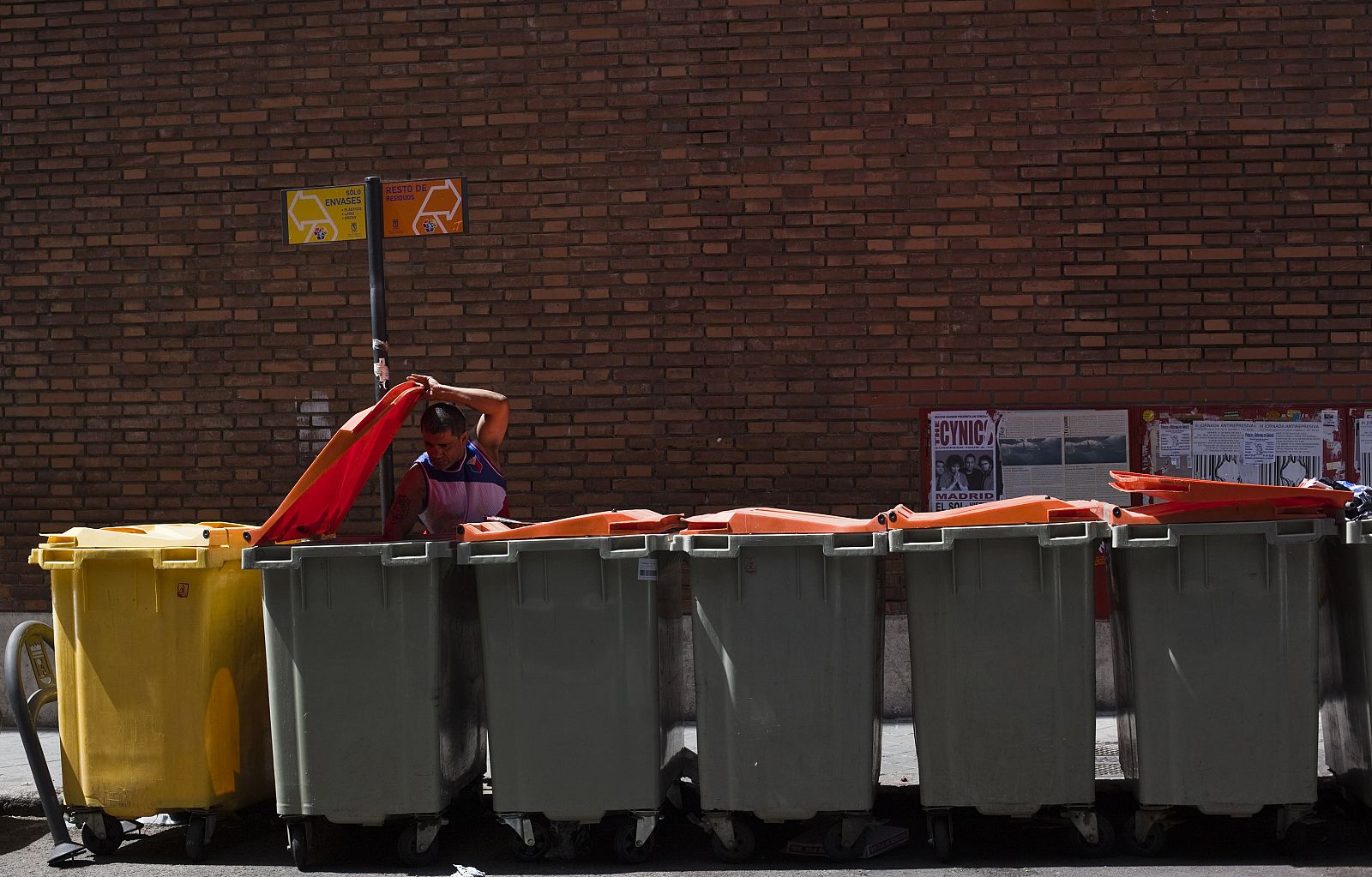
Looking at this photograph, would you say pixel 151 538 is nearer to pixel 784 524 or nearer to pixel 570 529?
pixel 570 529

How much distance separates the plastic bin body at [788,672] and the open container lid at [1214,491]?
0.98 m

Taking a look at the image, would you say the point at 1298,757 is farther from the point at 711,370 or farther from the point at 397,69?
the point at 397,69

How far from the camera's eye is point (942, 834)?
4.71 meters

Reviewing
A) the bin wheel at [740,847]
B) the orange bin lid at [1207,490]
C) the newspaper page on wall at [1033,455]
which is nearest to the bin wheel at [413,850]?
the bin wheel at [740,847]

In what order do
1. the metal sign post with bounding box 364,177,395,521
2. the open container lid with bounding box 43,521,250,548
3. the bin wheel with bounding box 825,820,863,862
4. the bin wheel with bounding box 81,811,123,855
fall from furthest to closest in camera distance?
the metal sign post with bounding box 364,177,395,521
the bin wheel with bounding box 81,811,123,855
the open container lid with bounding box 43,521,250,548
the bin wheel with bounding box 825,820,863,862

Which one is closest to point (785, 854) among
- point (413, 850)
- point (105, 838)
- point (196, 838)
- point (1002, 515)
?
point (413, 850)

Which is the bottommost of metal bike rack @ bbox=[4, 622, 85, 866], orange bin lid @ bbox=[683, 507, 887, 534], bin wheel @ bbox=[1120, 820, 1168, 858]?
bin wheel @ bbox=[1120, 820, 1168, 858]

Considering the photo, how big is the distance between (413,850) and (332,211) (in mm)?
3344

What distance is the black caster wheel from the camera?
15.8 ft

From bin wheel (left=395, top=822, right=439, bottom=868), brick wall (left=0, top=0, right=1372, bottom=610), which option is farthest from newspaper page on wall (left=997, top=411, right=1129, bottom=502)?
bin wheel (left=395, top=822, right=439, bottom=868)

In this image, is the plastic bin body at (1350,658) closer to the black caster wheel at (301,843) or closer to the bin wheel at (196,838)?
the black caster wheel at (301,843)

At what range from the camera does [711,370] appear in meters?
7.56

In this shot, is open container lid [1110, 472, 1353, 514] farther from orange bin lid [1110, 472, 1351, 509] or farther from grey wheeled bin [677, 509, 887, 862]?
grey wheeled bin [677, 509, 887, 862]

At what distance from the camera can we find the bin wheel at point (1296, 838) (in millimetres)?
4602
